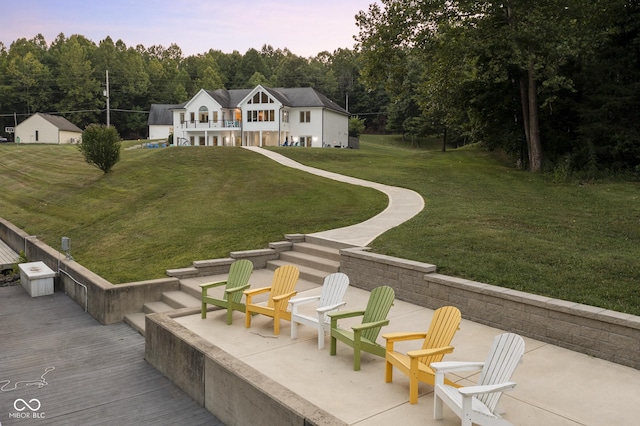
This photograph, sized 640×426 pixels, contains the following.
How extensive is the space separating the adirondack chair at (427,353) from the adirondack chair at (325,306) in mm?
1223

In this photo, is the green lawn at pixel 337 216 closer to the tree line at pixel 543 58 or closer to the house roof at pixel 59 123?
the tree line at pixel 543 58

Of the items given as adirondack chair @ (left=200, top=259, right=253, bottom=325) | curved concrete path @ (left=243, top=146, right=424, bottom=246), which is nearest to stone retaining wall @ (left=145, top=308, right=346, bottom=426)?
adirondack chair @ (left=200, top=259, right=253, bottom=325)

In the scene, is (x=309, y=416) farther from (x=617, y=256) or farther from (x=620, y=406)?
(x=617, y=256)

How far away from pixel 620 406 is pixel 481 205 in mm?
10058

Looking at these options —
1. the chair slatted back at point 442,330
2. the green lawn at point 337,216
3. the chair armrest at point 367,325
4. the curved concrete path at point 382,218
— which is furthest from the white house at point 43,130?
the chair slatted back at point 442,330

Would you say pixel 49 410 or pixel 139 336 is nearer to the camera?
pixel 49 410

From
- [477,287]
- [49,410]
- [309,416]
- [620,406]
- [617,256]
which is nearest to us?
[309,416]

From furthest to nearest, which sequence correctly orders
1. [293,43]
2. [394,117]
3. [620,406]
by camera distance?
[293,43] < [394,117] < [620,406]

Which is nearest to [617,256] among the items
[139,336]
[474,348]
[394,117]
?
[474,348]

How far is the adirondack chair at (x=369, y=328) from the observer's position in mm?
5570

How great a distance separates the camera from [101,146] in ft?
79.7

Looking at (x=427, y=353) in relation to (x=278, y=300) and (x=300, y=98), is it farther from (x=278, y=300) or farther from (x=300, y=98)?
(x=300, y=98)

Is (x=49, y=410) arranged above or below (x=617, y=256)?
below

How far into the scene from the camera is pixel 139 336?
8.37 metres
